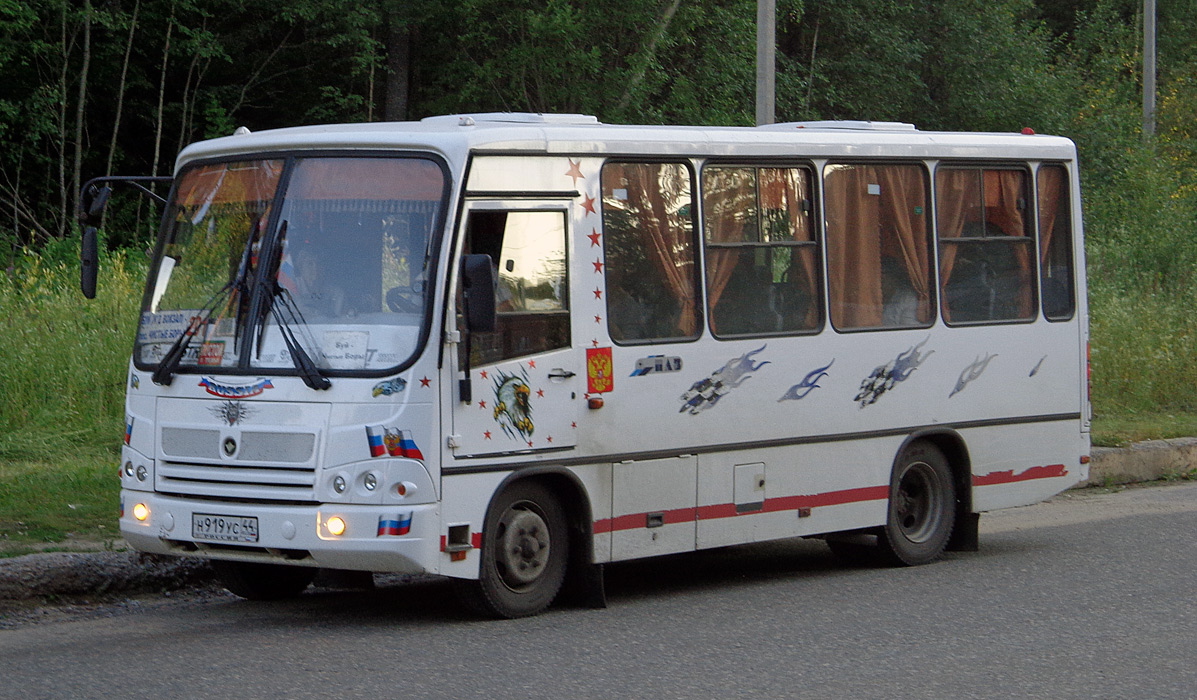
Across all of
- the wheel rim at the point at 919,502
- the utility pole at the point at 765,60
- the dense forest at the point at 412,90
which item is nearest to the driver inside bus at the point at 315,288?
the wheel rim at the point at 919,502

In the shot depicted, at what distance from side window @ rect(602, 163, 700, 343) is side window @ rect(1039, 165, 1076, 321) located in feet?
11.0

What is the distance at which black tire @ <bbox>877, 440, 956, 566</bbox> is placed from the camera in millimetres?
10805

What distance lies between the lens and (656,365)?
9234mm

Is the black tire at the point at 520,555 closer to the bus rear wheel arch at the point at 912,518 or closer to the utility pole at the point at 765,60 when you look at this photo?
the bus rear wheel arch at the point at 912,518

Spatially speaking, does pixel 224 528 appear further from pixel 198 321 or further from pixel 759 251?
pixel 759 251

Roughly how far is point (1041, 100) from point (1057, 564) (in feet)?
95.6

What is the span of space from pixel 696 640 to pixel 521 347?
1.73 meters

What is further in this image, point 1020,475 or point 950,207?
point 1020,475

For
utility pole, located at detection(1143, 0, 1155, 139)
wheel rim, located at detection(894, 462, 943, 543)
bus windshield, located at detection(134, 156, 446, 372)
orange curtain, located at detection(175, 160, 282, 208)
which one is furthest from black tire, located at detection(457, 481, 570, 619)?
utility pole, located at detection(1143, 0, 1155, 139)

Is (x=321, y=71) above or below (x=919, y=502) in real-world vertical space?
above

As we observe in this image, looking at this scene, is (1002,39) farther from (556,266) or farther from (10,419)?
(556,266)

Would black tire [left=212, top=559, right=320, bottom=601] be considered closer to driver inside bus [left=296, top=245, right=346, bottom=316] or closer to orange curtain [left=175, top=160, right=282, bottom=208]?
driver inside bus [left=296, top=245, right=346, bottom=316]

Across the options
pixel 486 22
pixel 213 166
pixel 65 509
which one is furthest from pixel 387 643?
pixel 486 22

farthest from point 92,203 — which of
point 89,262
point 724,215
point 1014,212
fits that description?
point 1014,212
